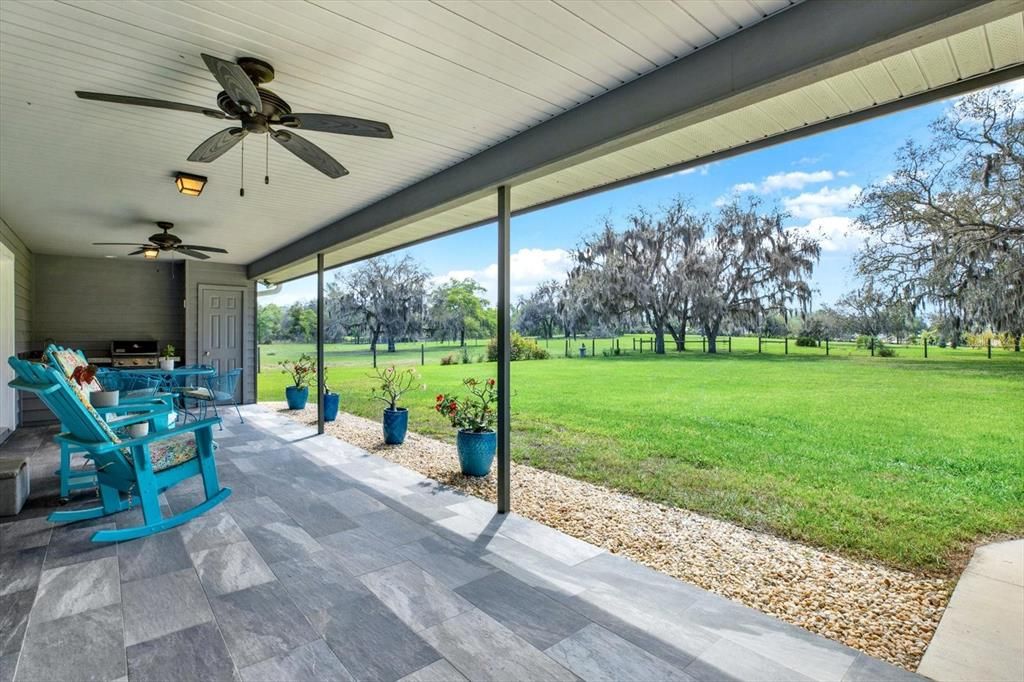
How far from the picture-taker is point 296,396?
8.16 m

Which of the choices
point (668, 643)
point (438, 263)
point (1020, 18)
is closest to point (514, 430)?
point (668, 643)

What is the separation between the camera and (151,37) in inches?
81.9

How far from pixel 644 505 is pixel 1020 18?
3.40 meters

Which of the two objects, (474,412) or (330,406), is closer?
(474,412)

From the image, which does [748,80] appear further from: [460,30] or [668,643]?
[668,643]

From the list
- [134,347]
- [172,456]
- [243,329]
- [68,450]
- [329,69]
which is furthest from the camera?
[243,329]

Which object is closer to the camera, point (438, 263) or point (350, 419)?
point (350, 419)

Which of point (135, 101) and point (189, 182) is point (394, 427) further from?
point (135, 101)

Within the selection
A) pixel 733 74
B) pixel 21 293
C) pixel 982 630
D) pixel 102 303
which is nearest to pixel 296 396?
pixel 102 303

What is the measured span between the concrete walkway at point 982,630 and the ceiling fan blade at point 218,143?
3688mm

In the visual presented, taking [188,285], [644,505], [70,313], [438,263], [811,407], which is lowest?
[644,505]

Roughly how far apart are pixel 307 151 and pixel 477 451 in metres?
2.87

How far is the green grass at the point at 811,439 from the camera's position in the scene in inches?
148

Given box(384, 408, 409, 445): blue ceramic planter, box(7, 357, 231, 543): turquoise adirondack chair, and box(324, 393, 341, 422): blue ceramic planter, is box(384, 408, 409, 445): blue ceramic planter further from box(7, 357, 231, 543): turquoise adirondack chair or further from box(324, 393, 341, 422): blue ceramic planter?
box(7, 357, 231, 543): turquoise adirondack chair
